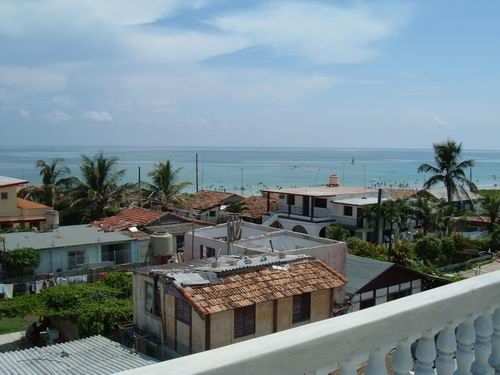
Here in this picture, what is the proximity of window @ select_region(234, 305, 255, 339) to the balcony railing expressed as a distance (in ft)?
37.2

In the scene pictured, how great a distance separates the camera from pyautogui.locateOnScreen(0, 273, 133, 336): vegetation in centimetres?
1744

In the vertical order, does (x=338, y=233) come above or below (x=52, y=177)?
below

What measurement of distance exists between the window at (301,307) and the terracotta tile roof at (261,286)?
0.25m

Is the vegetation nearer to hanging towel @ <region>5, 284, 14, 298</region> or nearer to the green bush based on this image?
hanging towel @ <region>5, 284, 14, 298</region>

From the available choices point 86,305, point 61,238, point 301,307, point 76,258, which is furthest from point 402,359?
point 61,238

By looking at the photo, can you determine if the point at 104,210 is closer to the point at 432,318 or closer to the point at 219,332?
the point at 219,332

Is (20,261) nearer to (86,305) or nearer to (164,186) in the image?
(86,305)

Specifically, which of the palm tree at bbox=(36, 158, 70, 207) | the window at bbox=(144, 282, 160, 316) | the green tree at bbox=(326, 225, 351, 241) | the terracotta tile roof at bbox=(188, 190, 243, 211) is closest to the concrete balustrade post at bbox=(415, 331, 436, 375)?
the window at bbox=(144, 282, 160, 316)

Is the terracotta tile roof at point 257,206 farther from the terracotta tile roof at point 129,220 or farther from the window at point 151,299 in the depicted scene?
the window at point 151,299

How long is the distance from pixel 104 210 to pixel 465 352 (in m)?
37.9

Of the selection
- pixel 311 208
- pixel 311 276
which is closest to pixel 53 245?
pixel 311 276

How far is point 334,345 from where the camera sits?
204 cm

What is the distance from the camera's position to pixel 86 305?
1834 cm

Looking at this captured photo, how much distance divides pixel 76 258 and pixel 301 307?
14703mm
